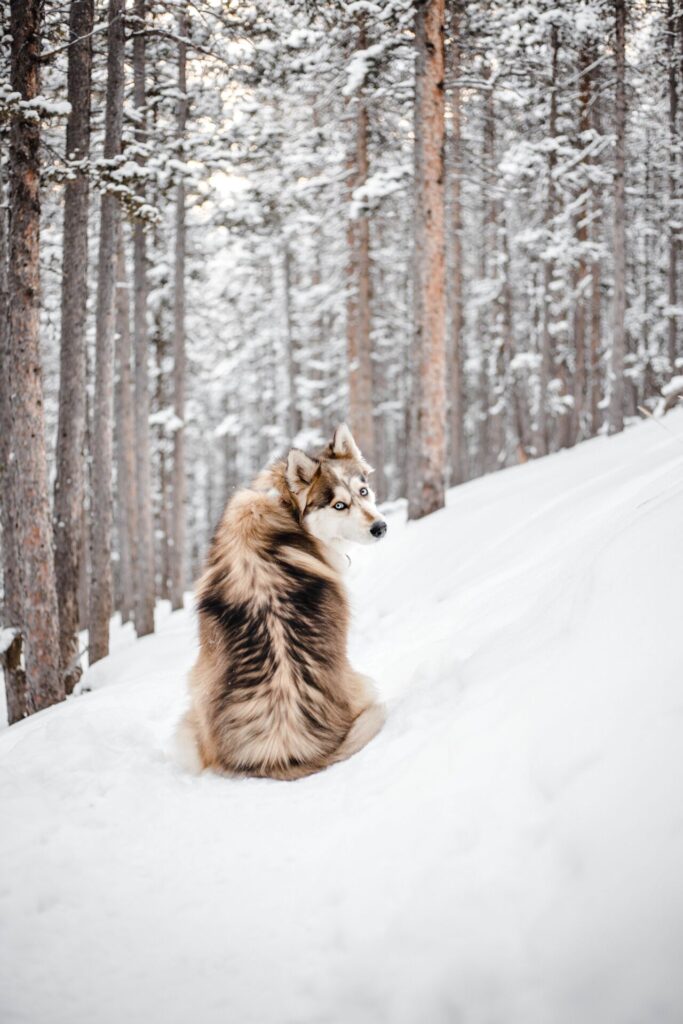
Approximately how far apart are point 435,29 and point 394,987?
549 inches

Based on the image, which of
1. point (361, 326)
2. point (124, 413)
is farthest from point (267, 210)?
point (124, 413)

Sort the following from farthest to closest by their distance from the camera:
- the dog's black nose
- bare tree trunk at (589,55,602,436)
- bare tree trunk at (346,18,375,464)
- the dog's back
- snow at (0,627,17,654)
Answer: bare tree trunk at (589,55,602,436), bare tree trunk at (346,18,375,464), snow at (0,627,17,654), the dog's black nose, the dog's back

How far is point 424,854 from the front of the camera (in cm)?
255

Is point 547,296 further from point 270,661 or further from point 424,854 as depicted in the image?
point 424,854

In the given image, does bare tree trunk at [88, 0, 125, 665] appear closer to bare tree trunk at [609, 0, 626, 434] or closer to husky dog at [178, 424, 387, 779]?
husky dog at [178, 424, 387, 779]

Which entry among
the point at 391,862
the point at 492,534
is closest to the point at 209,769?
the point at 391,862

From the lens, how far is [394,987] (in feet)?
6.93

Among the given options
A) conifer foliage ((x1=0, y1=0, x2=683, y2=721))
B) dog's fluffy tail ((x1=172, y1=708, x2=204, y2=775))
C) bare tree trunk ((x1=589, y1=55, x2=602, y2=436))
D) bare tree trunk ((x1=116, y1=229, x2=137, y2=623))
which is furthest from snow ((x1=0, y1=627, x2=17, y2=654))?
bare tree trunk ((x1=589, y1=55, x2=602, y2=436))

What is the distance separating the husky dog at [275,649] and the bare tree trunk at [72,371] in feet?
22.2

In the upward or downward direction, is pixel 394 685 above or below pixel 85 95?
below

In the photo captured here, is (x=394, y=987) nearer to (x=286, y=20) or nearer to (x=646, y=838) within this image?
(x=646, y=838)

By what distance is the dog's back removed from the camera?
3.85m

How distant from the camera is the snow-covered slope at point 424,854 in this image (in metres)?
2.00

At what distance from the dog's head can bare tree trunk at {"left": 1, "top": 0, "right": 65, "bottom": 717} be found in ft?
15.3
